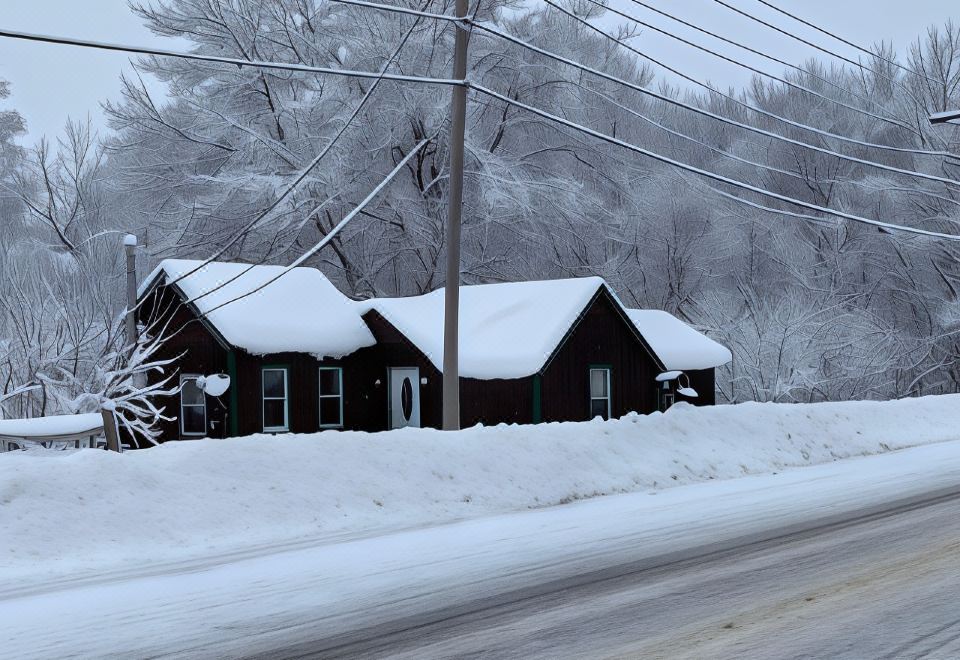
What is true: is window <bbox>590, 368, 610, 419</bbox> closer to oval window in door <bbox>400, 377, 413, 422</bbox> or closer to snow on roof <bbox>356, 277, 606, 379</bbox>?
snow on roof <bbox>356, 277, 606, 379</bbox>

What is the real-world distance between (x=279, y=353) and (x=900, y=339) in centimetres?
2492

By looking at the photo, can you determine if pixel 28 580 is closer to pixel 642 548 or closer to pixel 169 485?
pixel 169 485

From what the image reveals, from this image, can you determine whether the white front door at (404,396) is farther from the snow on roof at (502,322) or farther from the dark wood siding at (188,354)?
the dark wood siding at (188,354)

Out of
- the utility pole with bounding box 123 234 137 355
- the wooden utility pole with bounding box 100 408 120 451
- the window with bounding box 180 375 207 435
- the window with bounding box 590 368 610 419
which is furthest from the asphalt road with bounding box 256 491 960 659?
the window with bounding box 180 375 207 435

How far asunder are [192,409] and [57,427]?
23.7 ft

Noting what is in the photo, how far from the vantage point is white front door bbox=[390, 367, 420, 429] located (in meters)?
24.7

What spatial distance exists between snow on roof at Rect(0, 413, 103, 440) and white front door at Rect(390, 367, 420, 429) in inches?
332

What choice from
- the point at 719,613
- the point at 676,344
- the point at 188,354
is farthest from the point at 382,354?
the point at 719,613

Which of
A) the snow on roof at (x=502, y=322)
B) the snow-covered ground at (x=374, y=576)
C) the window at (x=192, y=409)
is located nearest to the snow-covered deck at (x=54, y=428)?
the window at (x=192, y=409)

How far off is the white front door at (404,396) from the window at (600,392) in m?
3.93

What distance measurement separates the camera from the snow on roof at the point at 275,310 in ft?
76.3

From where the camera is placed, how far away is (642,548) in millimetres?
9891

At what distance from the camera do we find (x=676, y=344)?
29125 millimetres

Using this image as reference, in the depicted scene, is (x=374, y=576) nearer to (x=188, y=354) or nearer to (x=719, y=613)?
(x=719, y=613)
